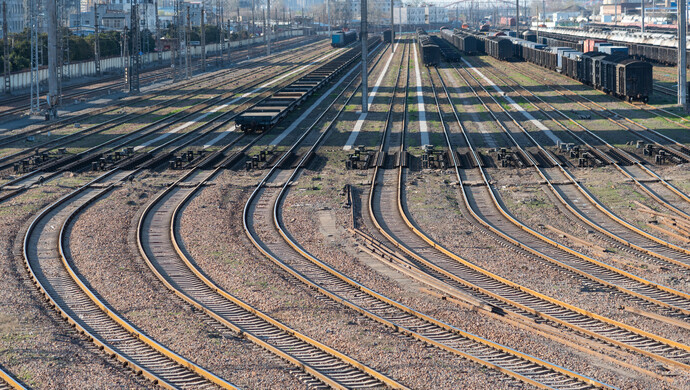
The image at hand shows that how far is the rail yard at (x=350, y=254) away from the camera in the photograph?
10.3 metres

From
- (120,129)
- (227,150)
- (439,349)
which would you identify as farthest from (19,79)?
(439,349)

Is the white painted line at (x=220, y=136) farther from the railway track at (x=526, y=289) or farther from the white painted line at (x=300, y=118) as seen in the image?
the railway track at (x=526, y=289)

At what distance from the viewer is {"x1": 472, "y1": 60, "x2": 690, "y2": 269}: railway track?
49.9ft

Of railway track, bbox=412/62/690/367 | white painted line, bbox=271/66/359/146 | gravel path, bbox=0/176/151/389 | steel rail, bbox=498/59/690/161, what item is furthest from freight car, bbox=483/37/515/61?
gravel path, bbox=0/176/151/389

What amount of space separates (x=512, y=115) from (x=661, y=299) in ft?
86.7

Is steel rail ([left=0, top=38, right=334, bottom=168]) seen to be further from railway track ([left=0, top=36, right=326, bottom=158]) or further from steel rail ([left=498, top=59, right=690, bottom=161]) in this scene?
steel rail ([left=498, top=59, right=690, bottom=161])

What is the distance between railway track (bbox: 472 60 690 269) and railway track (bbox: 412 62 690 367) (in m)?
1.57

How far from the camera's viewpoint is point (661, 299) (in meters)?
12.5

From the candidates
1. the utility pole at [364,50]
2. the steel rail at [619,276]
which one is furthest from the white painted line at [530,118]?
the steel rail at [619,276]

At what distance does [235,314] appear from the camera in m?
12.3

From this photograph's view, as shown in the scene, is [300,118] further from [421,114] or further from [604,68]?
[604,68]

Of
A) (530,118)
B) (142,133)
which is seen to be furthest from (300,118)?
(530,118)

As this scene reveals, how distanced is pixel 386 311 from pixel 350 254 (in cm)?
347

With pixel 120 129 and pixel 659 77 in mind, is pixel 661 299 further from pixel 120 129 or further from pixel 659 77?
pixel 659 77
